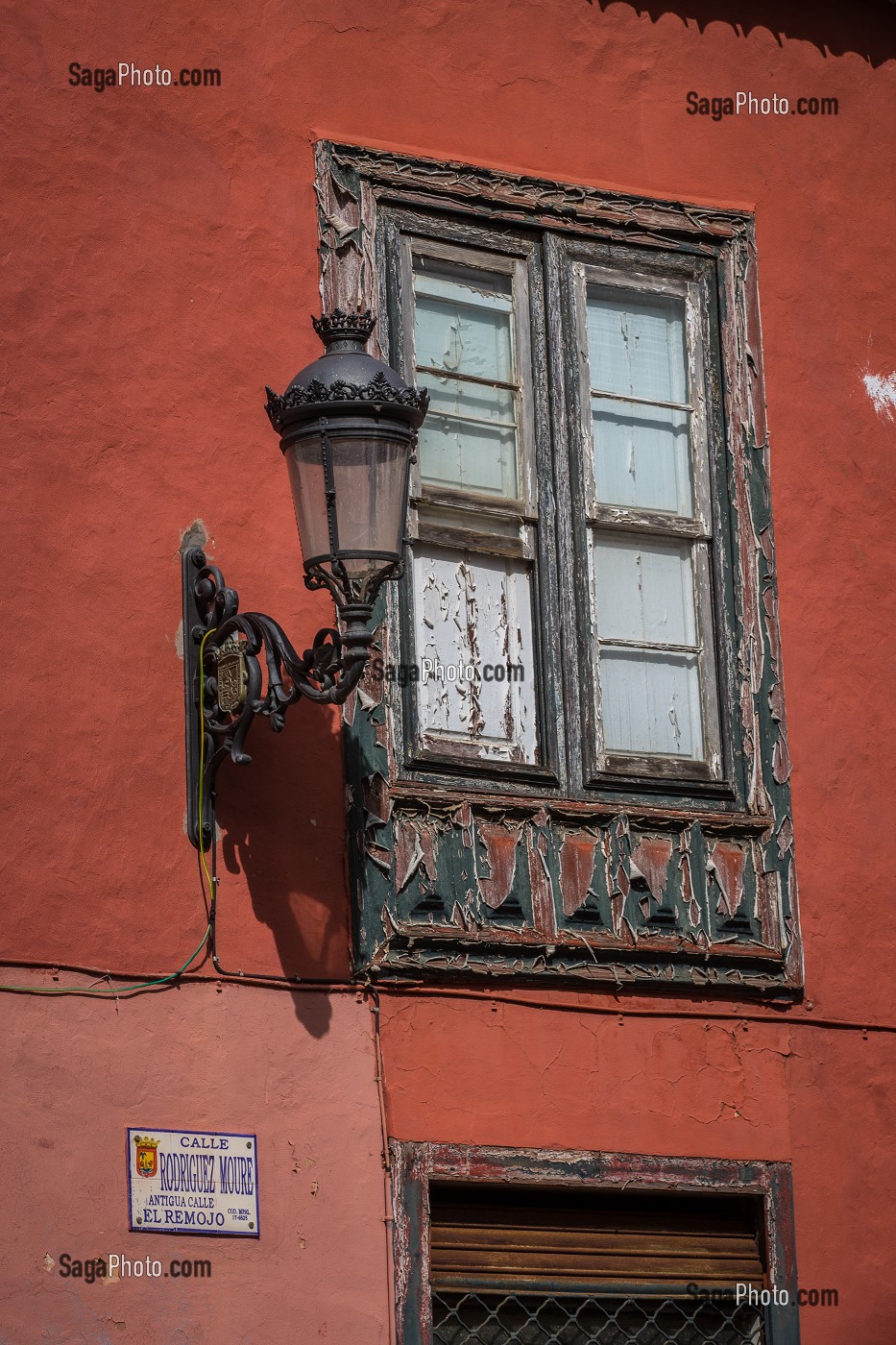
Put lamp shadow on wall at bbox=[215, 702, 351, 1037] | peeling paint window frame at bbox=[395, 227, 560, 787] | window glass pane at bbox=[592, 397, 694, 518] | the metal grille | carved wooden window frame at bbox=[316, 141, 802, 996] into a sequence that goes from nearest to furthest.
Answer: lamp shadow on wall at bbox=[215, 702, 351, 1037]
the metal grille
carved wooden window frame at bbox=[316, 141, 802, 996]
peeling paint window frame at bbox=[395, 227, 560, 787]
window glass pane at bbox=[592, 397, 694, 518]

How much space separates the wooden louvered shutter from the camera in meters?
6.75

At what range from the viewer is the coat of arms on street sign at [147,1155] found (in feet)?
20.2

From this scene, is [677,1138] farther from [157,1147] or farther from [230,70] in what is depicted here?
[230,70]

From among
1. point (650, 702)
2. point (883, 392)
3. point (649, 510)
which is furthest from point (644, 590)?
point (883, 392)

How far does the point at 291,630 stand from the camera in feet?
22.6

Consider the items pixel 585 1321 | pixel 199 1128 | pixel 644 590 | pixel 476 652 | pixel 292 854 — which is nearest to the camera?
pixel 199 1128

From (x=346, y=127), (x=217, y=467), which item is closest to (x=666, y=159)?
(x=346, y=127)

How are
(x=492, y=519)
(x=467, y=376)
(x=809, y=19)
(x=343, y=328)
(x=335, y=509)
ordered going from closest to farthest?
1. (x=335, y=509)
2. (x=343, y=328)
3. (x=492, y=519)
4. (x=467, y=376)
5. (x=809, y=19)

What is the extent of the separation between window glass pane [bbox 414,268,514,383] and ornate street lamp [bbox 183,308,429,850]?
40.6 inches

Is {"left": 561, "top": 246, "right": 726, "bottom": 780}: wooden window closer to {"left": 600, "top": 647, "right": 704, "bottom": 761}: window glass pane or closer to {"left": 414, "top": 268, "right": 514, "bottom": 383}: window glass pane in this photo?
{"left": 600, "top": 647, "right": 704, "bottom": 761}: window glass pane

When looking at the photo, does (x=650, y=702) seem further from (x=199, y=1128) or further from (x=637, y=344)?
(x=199, y=1128)

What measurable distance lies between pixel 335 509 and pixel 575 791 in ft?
5.02

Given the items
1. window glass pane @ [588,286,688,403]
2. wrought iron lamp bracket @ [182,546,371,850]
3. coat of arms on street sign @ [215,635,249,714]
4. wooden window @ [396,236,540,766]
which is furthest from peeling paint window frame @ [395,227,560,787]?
coat of arms on street sign @ [215,635,249,714]

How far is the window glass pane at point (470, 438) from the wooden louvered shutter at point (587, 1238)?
2.28 metres
